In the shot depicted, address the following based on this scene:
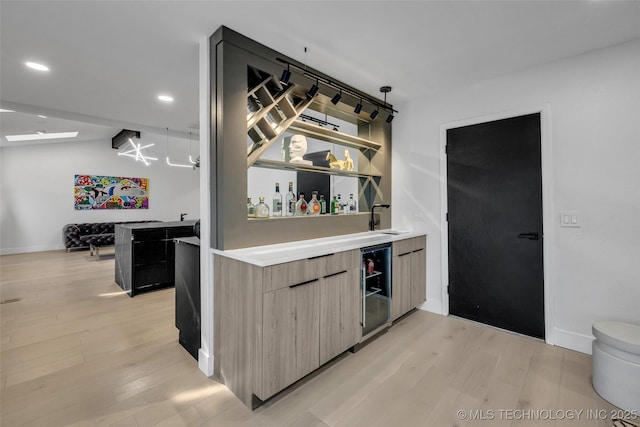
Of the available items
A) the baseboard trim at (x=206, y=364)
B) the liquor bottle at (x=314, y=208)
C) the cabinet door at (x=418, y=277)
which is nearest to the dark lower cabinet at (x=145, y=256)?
the baseboard trim at (x=206, y=364)

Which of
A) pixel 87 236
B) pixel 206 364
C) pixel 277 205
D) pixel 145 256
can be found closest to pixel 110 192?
pixel 87 236

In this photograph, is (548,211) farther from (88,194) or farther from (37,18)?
(88,194)

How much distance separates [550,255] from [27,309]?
5706mm

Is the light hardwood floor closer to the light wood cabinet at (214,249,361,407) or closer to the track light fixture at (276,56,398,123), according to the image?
the light wood cabinet at (214,249,361,407)

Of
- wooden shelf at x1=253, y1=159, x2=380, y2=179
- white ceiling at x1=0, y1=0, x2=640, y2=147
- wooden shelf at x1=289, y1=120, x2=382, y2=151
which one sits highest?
white ceiling at x1=0, y1=0, x2=640, y2=147

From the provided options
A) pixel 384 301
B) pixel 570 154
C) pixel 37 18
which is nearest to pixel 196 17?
pixel 37 18

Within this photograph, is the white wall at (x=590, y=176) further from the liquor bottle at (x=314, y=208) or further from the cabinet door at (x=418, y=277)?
the liquor bottle at (x=314, y=208)

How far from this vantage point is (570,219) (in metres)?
2.50

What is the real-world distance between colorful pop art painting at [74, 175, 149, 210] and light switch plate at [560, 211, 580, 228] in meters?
9.89

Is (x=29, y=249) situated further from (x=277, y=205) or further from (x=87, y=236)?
(x=277, y=205)

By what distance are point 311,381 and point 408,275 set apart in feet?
5.03

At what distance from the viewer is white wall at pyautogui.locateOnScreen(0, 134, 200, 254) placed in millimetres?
7051

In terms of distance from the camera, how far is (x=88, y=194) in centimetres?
800

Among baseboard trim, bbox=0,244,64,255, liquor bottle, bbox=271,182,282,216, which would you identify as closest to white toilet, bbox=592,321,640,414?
liquor bottle, bbox=271,182,282,216
